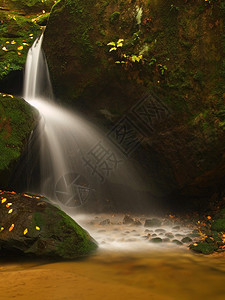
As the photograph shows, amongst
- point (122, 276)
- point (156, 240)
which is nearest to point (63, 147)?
point (156, 240)

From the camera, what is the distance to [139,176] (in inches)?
314

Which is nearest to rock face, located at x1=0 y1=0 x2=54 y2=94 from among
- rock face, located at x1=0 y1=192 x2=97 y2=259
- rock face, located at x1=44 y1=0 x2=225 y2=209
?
rock face, located at x1=44 y1=0 x2=225 y2=209

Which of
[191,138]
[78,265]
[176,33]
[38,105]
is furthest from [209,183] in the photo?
[38,105]

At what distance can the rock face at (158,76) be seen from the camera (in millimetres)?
6266

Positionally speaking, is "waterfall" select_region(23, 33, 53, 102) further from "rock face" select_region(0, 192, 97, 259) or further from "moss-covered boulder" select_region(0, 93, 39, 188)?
"rock face" select_region(0, 192, 97, 259)

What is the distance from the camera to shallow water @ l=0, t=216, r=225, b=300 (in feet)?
8.61

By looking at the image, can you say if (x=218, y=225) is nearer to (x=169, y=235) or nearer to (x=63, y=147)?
(x=169, y=235)

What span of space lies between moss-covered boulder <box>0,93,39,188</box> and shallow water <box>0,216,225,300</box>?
6.23 feet

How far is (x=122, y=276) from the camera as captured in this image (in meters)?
3.36

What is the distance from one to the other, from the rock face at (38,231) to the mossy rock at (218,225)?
3.14 meters

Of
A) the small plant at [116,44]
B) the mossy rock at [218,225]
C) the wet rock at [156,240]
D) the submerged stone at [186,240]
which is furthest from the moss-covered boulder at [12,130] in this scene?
the mossy rock at [218,225]

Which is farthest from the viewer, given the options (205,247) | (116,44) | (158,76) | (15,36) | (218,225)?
(15,36)

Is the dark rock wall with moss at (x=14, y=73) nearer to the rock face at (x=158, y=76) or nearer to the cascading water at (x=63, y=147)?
the cascading water at (x=63, y=147)

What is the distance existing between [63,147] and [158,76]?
3.80 meters
